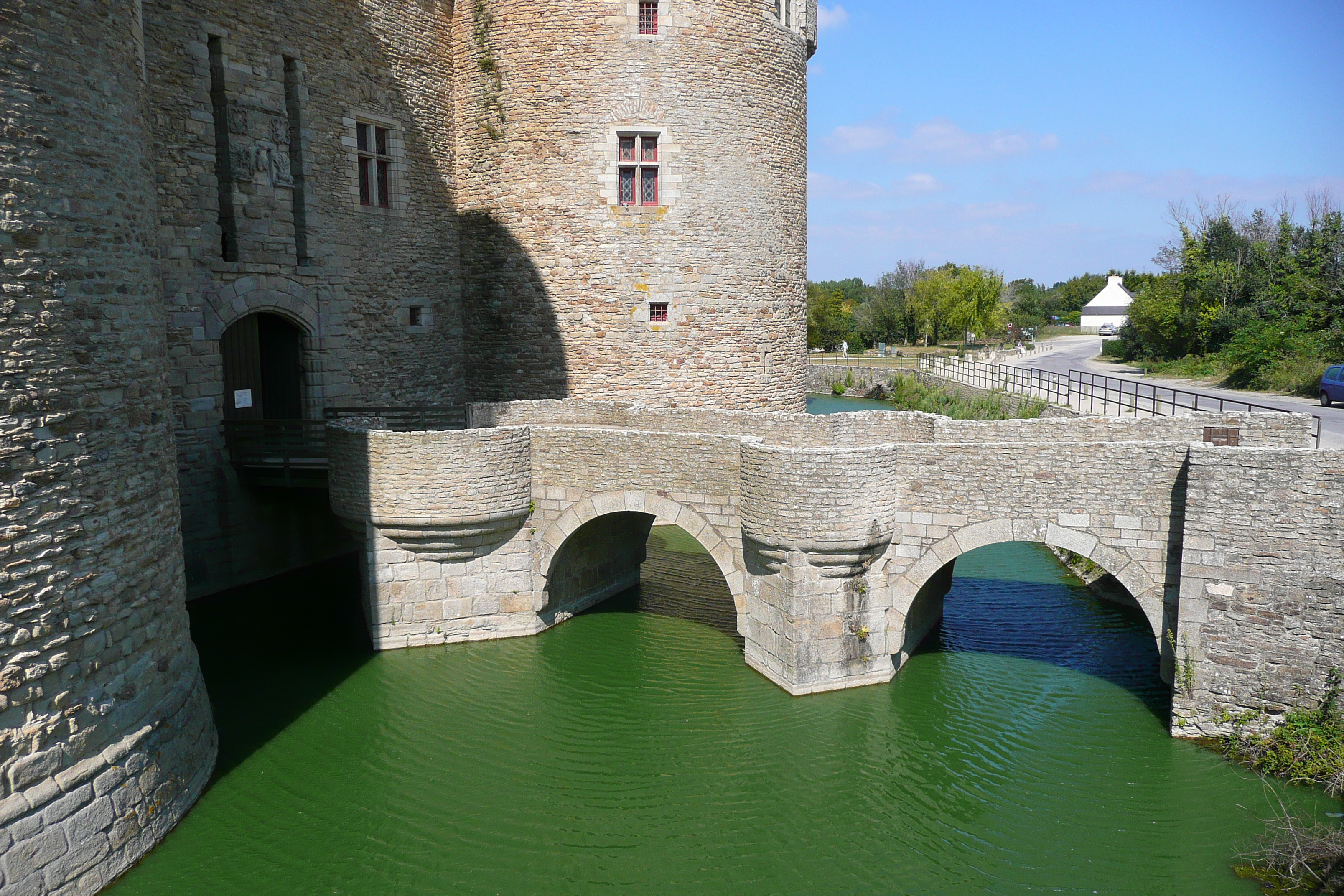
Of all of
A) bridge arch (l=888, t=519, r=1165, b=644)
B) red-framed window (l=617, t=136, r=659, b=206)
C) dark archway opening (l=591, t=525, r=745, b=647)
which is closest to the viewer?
bridge arch (l=888, t=519, r=1165, b=644)

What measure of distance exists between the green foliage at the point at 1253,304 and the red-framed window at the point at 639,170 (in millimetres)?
16661

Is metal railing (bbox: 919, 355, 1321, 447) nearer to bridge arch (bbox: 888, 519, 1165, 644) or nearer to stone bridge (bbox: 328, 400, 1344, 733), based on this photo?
stone bridge (bbox: 328, 400, 1344, 733)

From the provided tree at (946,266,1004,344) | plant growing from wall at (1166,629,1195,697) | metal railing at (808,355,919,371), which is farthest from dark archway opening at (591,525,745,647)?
tree at (946,266,1004,344)

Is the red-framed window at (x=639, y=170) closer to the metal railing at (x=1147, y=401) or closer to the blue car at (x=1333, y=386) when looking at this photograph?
the metal railing at (x=1147, y=401)

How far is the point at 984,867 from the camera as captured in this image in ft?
26.2

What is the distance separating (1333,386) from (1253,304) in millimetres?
13403

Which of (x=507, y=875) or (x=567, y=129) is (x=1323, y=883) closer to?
(x=507, y=875)

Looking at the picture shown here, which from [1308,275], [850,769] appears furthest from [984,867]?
[1308,275]

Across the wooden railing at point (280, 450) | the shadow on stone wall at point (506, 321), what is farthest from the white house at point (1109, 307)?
the wooden railing at point (280, 450)

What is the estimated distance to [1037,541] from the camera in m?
10.2

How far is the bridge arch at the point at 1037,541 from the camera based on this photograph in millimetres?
9734

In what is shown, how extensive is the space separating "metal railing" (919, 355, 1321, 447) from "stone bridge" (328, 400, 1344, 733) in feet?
9.76

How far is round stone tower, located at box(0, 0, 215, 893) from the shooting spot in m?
6.62

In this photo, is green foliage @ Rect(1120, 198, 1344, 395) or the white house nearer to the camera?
green foliage @ Rect(1120, 198, 1344, 395)
